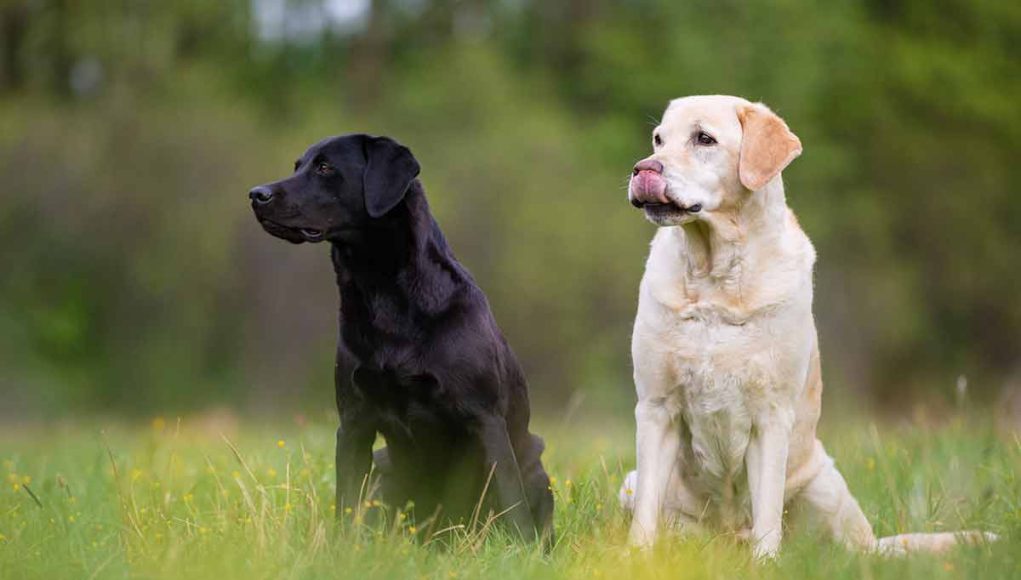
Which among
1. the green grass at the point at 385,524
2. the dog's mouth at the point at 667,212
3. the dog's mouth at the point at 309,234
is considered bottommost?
the green grass at the point at 385,524

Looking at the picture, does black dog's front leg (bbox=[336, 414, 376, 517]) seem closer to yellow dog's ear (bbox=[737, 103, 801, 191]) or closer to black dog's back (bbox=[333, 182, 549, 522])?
black dog's back (bbox=[333, 182, 549, 522])

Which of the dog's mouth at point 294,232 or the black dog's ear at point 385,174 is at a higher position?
the black dog's ear at point 385,174

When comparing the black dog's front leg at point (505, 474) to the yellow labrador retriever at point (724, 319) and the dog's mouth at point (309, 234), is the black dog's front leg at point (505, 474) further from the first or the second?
the dog's mouth at point (309, 234)

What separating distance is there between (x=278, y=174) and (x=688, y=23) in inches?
340

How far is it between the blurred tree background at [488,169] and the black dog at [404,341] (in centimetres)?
1250

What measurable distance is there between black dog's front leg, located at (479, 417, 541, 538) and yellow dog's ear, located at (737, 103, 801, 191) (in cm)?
123

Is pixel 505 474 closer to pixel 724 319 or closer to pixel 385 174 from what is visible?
pixel 724 319

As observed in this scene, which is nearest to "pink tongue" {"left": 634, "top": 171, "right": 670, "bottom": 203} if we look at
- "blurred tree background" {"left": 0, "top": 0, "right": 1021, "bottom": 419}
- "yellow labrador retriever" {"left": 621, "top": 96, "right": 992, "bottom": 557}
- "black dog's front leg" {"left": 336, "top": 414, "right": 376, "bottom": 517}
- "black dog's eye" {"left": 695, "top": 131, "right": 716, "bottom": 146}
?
"yellow labrador retriever" {"left": 621, "top": 96, "right": 992, "bottom": 557}

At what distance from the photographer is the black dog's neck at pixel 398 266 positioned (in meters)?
4.88

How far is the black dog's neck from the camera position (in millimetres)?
4879

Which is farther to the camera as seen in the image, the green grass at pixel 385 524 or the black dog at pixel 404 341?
the black dog at pixel 404 341

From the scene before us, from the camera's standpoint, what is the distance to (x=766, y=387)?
472cm

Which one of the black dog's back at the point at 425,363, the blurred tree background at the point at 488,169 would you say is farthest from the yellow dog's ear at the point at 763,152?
the blurred tree background at the point at 488,169

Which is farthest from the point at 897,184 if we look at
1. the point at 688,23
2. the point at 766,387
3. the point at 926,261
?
the point at 766,387
